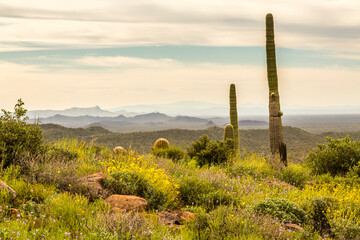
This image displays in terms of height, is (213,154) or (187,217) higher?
(213,154)

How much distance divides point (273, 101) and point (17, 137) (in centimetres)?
1070

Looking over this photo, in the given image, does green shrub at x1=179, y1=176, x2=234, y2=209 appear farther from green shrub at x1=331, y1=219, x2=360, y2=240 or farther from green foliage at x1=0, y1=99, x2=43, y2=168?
green foliage at x1=0, y1=99, x2=43, y2=168

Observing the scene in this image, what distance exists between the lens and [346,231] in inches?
287

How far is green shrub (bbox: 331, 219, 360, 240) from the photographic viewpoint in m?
7.27

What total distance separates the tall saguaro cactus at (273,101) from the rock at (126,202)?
376 inches

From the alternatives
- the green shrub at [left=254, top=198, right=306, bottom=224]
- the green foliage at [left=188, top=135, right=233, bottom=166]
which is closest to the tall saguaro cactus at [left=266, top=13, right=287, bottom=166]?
the green foliage at [left=188, top=135, right=233, bottom=166]

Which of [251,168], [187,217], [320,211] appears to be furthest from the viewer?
[251,168]

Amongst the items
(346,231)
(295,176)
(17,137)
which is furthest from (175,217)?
(295,176)

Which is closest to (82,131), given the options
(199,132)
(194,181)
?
(199,132)

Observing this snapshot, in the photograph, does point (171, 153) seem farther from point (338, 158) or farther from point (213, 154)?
point (338, 158)

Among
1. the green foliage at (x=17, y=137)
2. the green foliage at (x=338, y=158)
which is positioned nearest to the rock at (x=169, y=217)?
the green foliage at (x=17, y=137)

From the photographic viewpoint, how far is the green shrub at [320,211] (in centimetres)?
788

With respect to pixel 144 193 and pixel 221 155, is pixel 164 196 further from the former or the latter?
pixel 221 155

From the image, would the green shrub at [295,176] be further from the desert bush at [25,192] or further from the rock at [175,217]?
the desert bush at [25,192]
